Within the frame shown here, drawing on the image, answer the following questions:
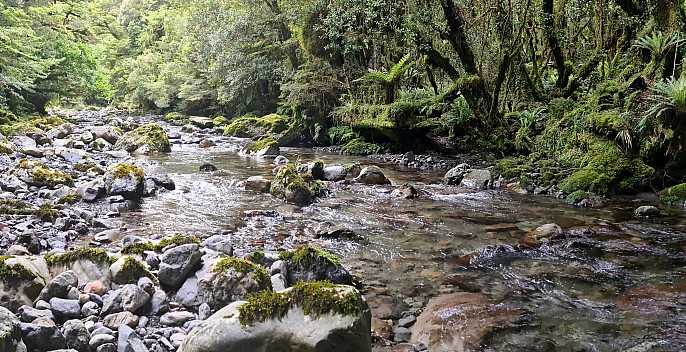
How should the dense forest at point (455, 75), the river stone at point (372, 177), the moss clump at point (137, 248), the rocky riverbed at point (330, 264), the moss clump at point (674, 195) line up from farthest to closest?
the river stone at point (372, 177), the dense forest at point (455, 75), the moss clump at point (674, 195), the moss clump at point (137, 248), the rocky riverbed at point (330, 264)

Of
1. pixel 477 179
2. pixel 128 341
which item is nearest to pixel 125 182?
pixel 128 341

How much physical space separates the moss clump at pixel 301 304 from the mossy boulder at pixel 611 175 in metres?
7.76

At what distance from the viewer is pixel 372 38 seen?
15.9m

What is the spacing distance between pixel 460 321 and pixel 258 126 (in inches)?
724

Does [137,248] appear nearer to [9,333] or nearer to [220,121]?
[9,333]

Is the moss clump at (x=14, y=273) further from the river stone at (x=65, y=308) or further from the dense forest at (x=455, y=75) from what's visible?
the dense forest at (x=455, y=75)

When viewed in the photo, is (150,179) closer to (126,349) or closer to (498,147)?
(126,349)

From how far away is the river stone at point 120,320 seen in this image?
345 cm

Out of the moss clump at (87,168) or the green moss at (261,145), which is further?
the green moss at (261,145)

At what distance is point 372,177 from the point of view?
11094 mm

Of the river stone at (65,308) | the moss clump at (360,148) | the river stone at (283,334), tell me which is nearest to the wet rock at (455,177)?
the moss clump at (360,148)

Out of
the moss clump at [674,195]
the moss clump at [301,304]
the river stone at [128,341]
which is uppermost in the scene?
the moss clump at [301,304]

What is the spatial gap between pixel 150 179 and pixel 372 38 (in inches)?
348

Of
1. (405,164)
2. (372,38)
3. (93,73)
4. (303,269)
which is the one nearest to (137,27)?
(93,73)
